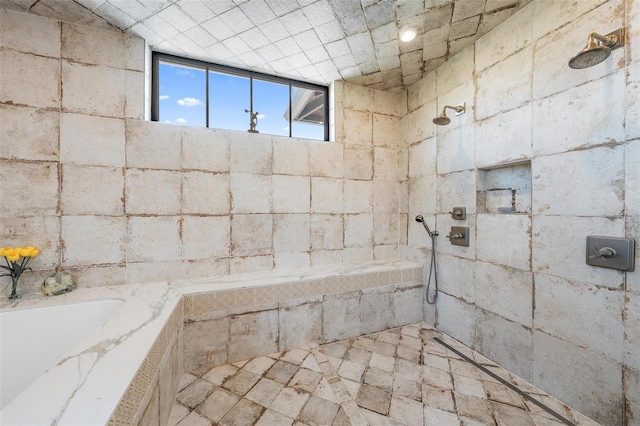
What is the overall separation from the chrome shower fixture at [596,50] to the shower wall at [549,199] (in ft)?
0.15

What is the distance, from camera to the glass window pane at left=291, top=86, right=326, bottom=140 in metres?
2.72

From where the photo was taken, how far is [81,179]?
6.46 ft

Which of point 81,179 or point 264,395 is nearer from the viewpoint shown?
point 264,395

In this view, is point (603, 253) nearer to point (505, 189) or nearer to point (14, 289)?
point (505, 189)

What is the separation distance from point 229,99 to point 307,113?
0.89 metres

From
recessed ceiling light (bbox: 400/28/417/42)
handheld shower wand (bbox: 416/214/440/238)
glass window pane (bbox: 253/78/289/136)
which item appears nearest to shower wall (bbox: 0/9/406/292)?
glass window pane (bbox: 253/78/289/136)

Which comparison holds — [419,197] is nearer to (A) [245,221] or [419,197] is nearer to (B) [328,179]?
(B) [328,179]

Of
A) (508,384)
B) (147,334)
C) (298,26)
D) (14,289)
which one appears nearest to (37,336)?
(14,289)

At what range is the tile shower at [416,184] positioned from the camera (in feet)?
4.66

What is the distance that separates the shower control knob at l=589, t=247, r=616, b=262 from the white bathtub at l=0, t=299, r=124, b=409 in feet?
9.90

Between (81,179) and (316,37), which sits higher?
(316,37)

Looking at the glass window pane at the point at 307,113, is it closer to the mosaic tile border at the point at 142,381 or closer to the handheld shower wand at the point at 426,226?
the handheld shower wand at the point at 426,226

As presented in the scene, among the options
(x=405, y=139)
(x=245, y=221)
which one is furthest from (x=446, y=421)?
(x=405, y=139)

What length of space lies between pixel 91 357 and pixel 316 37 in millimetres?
2559
